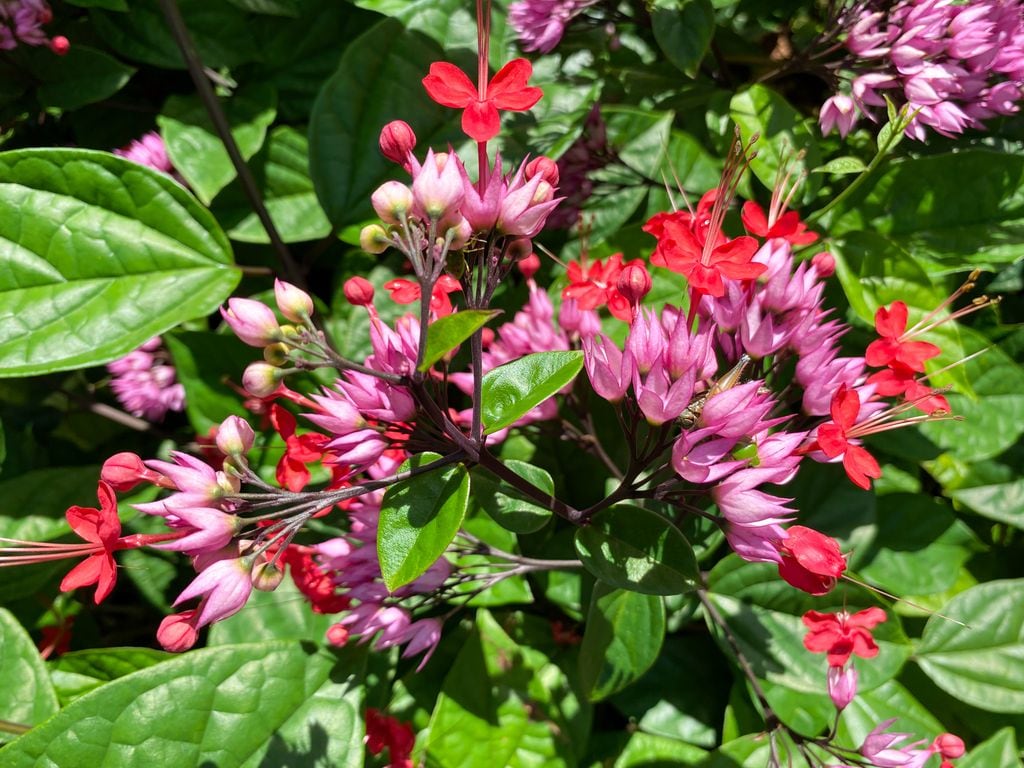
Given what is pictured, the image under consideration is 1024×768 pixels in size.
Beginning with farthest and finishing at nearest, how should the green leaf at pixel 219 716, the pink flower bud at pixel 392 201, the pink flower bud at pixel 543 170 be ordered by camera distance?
the green leaf at pixel 219 716, the pink flower bud at pixel 543 170, the pink flower bud at pixel 392 201

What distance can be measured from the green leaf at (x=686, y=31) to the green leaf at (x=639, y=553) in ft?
2.98

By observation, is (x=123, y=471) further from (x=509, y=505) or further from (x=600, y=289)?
(x=600, y=289)

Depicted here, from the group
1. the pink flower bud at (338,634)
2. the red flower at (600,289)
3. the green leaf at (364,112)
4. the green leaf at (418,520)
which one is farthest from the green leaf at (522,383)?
the green leaf at (364,112)

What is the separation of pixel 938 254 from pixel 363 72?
50.1 inches

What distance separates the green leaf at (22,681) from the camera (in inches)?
56.2

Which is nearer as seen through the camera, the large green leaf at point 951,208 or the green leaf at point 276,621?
the large green leaf at point 951,208

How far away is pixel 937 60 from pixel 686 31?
0.50 metres

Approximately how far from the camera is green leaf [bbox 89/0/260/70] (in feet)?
5.90

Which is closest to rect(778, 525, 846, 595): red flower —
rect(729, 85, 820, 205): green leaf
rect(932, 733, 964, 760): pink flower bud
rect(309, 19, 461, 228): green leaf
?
rect(932, 733, 964, 760): pink flower bud

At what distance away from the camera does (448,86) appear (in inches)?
38.6

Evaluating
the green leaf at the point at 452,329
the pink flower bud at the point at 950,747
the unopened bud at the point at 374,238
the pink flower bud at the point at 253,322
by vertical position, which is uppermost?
the unopened bud at the point at 374,238

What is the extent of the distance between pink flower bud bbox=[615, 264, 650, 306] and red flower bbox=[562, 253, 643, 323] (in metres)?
0.07

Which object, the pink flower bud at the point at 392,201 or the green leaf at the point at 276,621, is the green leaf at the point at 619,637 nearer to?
the green leaf at the point at 276,621

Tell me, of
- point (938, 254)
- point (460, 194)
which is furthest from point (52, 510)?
point (938, 254)
